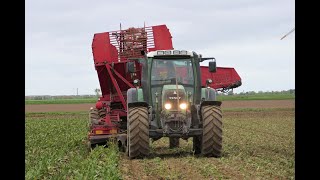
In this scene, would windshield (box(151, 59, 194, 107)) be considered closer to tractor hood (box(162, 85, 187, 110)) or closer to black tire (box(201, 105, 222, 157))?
tractor hood (box(162, 85, 187, 110))

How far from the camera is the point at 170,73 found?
11.6 m

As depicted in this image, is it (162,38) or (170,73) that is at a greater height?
(162,38)

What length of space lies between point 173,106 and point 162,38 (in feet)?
13.2

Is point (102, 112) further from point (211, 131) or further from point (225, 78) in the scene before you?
point (211, 131)

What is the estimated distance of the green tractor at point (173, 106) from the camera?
10.8 meters

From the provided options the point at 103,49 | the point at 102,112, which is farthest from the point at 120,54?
the point at 102,112

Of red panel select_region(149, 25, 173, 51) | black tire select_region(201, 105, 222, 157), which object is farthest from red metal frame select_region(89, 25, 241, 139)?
black tire select_region(201, 105, 222, 157)

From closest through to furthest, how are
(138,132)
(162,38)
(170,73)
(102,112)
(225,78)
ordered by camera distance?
(138,132) < (170,73) < (162,38) < (102,112) < (225,78)

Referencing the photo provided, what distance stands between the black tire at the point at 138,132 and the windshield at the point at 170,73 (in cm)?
100
